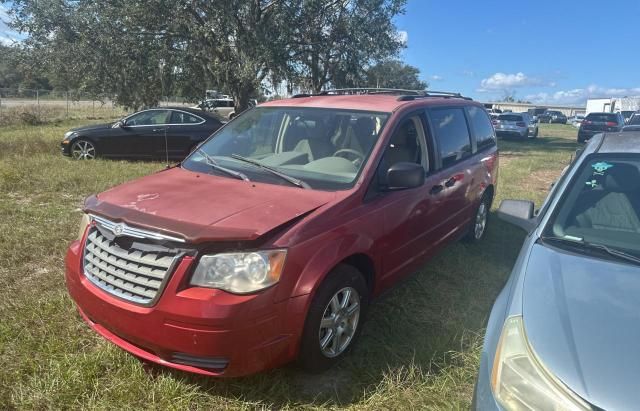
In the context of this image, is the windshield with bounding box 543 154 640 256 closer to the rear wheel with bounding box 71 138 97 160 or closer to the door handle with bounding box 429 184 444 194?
Answer: the door handle with bounding box 429 184 444 194

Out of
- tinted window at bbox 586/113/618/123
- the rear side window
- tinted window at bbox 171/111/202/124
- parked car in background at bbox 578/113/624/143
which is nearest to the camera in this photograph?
the rear side window

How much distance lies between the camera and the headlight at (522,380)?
1.56 meters

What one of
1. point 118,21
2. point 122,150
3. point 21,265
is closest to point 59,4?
point 118,21

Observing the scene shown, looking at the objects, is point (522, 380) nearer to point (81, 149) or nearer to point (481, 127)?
point (481, 127)

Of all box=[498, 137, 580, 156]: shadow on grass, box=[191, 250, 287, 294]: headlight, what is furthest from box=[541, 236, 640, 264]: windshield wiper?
box=[498, 137, 580, 156]: shadow on grass

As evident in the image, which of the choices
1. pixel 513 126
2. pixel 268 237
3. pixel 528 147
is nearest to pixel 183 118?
pixel 268 237

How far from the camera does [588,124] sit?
921 inches

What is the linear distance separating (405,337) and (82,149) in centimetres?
972

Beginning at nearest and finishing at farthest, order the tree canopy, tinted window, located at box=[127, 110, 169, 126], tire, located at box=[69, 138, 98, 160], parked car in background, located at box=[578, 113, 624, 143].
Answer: tire, located at box=[69, 138, 98, 160], tinted window, located at box=[127, 110, 169, 126], the tree canopy, parked car in background, located at box=[578, 113, 624, 143]

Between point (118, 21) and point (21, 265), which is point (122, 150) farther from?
point (21, 265)

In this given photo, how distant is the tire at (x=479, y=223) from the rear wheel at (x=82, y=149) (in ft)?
28.9

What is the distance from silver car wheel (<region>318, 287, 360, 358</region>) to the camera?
112 inches

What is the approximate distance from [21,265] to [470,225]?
4617 mm

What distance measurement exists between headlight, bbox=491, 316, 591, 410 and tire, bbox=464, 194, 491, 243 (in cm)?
359
